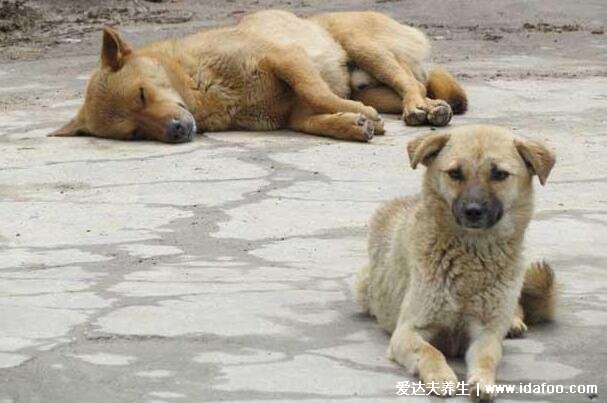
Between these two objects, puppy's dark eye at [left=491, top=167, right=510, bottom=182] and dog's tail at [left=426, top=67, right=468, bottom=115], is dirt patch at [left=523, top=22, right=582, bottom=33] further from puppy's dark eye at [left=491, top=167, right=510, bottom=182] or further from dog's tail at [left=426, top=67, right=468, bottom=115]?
puppy's dark eye at [left=491, top=167, right=510, bottom=182]

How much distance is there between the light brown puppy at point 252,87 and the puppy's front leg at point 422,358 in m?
4.19

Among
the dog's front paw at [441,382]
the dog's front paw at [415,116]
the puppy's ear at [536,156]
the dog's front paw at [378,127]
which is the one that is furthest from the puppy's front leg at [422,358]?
the dog's front paw at [415,116]

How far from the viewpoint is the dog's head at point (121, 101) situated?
9.74 m

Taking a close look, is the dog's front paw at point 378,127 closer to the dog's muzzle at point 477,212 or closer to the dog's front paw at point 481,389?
the dog's muzzle at point 477,212

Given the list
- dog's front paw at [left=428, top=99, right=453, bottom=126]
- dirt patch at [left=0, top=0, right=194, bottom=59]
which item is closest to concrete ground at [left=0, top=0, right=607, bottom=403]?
dog's front paw at [left=428, top=99, right=453, bottom=126]

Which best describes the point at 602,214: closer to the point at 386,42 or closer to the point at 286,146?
the point at 286,146

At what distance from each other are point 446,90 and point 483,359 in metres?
5.35

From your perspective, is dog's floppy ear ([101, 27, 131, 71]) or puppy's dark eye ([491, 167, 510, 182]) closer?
puppy's dark eye ([491, 167, 510, 182])

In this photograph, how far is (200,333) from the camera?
5.47 meters

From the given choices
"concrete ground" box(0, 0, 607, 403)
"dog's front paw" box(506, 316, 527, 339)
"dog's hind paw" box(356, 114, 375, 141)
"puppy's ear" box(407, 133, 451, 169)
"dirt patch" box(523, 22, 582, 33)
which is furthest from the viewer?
"dirt patch" box(523, 22, 582, 33)

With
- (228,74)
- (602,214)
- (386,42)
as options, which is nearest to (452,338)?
(602,214)

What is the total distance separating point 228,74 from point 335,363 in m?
5.11

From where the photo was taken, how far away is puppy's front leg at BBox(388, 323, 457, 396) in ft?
15.9

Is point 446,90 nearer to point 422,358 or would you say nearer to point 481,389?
point 422,358
